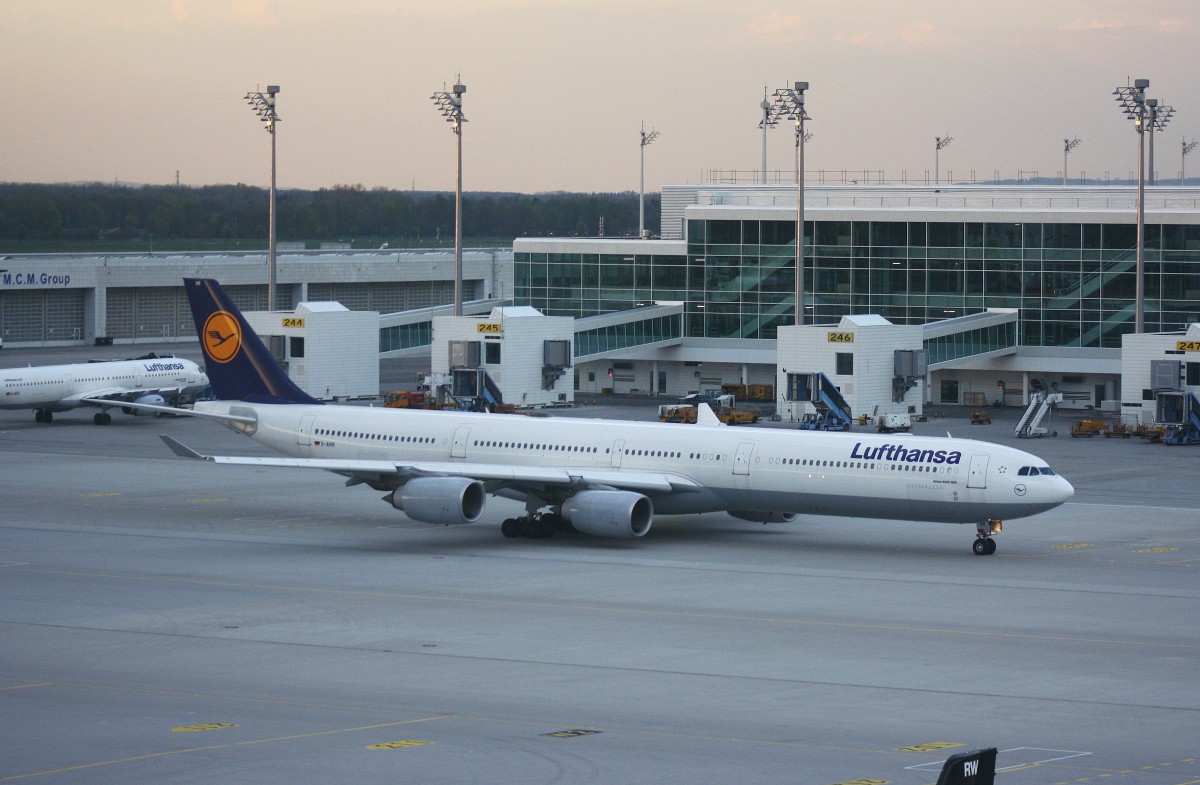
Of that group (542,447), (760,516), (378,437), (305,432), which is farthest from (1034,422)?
(305,432)

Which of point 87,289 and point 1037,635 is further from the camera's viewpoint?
point 87,289

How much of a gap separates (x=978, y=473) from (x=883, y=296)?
176 ft

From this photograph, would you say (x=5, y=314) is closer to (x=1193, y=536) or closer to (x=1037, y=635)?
(x=1193, y=536)

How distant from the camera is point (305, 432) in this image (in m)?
53.8

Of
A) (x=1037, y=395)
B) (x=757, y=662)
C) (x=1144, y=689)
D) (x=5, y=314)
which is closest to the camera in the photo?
(x=1144, y=689)

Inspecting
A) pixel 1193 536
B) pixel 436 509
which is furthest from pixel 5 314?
pixel 1193 536

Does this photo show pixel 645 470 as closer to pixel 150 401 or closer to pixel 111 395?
pixel 111 395

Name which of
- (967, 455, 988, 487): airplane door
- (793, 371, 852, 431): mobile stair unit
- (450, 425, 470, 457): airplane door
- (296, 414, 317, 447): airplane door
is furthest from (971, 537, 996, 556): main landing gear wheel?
(793, 371, 852, 431): mobile stair unit

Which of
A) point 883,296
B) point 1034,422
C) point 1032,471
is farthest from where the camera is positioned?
point 883,296

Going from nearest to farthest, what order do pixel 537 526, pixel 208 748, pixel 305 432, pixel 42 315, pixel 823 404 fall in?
pixel 208 748 < pixel 537 526 < pixel 305 432 < pixel 823 404 < pixel 42 315

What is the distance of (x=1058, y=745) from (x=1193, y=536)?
26245mm

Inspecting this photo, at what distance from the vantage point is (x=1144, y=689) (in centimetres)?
2956

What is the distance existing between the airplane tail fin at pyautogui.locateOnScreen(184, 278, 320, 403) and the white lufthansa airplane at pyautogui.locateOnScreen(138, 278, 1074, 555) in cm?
197

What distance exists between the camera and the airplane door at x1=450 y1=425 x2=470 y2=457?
51219mm
